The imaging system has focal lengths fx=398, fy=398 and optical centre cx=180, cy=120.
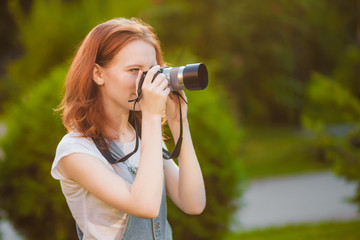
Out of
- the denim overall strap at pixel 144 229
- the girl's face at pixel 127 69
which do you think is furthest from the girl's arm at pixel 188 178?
the girl's face at pixel 127 69

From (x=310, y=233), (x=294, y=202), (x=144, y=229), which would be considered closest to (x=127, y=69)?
(x=144, y=229)

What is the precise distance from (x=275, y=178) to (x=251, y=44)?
554cm

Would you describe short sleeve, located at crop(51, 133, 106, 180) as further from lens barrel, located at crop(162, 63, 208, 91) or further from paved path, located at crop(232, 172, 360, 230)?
paved path, located at crop(232, 172, 360, 230)

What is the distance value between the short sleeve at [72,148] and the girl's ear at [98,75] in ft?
0.87

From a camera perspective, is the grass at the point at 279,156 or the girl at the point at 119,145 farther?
the grass at the point at 279,156

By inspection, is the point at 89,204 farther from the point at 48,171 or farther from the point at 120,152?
the point at 48,171

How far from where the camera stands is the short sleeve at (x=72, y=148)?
1.56 m

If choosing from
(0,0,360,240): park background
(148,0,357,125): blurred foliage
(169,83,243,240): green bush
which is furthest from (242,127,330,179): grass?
(169,83,243,240): green bush

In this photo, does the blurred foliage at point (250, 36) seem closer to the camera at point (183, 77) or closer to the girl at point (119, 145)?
the girl at point (119, 145)

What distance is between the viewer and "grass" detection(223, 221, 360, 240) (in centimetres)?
518

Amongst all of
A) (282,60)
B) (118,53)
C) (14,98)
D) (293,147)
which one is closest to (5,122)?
(14,98)

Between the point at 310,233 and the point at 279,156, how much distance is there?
255 inches

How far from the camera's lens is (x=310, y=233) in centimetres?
536

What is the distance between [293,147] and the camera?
12641 mm
